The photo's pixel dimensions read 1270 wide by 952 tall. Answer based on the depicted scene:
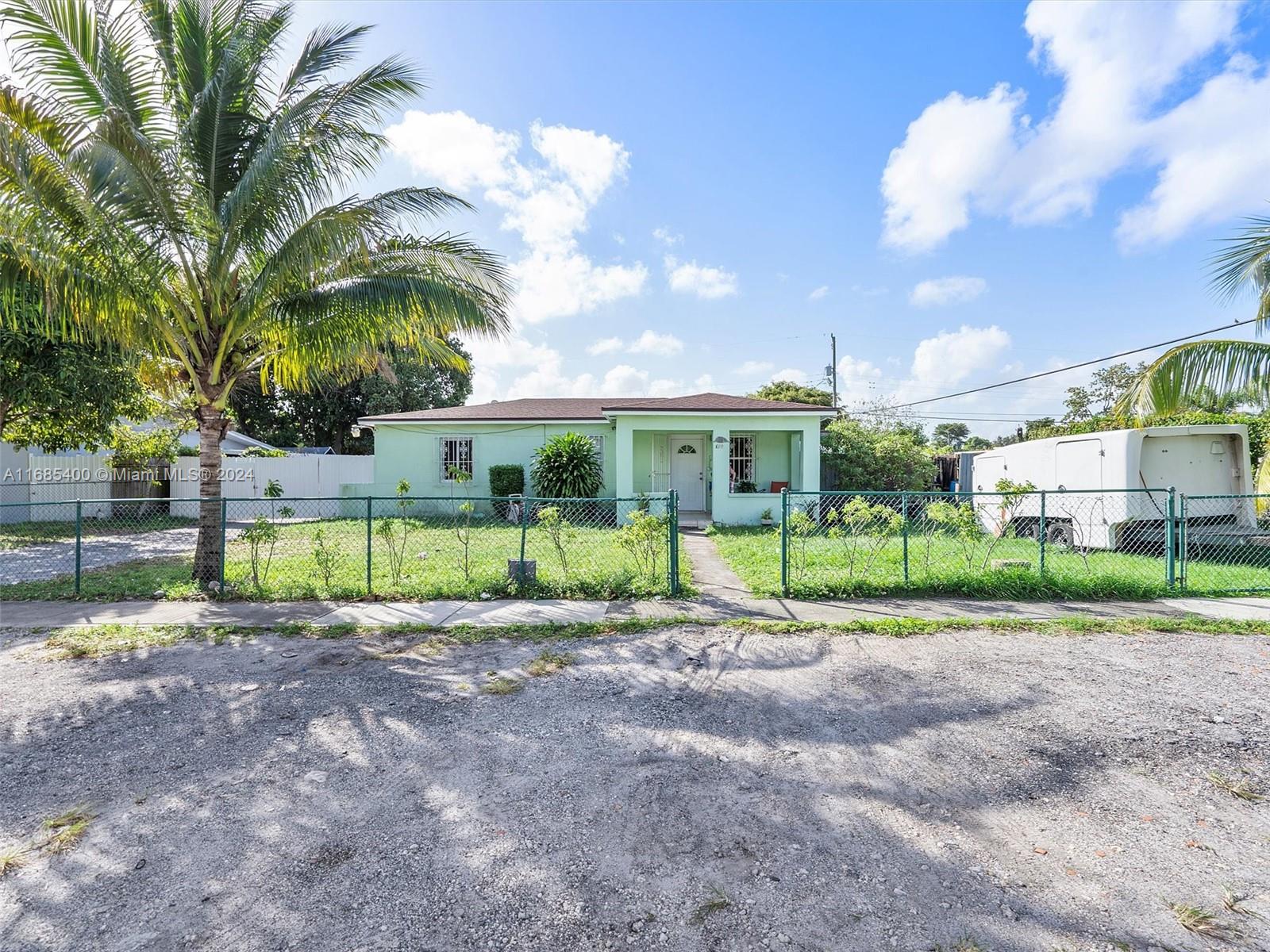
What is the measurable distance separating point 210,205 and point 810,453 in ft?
40.5

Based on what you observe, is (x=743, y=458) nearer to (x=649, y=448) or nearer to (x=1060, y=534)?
(x=649, y=448)

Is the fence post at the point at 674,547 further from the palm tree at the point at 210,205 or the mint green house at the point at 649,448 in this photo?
the mint green house at the point at 649,448

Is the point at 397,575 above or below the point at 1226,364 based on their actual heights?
below

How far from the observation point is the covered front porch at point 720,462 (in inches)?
564

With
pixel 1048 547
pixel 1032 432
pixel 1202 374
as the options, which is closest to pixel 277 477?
pixel 1048 547

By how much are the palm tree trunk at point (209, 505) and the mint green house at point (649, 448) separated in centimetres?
830

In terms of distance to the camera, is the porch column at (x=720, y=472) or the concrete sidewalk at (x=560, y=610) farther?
the porch column at (x=720, y=472)

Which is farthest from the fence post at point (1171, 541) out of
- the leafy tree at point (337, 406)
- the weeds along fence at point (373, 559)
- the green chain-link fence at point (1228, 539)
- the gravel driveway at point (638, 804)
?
the leafy tree at point (337, 406)

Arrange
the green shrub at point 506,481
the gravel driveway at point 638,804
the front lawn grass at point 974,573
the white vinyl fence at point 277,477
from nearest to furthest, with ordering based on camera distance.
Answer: the gravel driveway at point 638,804, the front lawn grass at point 974,573, the green shrub at point 506,481, the white vinyl fence at point 277,477

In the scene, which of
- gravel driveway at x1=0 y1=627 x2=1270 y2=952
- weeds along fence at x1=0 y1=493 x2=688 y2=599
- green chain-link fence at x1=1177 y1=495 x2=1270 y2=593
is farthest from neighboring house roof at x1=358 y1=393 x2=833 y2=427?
gravel driveway at x1=0 y1=627 x2=1270 y2=952

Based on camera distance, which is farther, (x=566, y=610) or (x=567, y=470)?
(x=567, y=470)

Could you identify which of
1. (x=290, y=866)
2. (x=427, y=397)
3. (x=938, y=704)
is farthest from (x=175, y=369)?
(x=427, y=397)

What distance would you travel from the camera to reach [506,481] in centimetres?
1650

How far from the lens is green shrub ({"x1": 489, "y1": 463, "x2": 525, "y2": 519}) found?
53.9 ft
